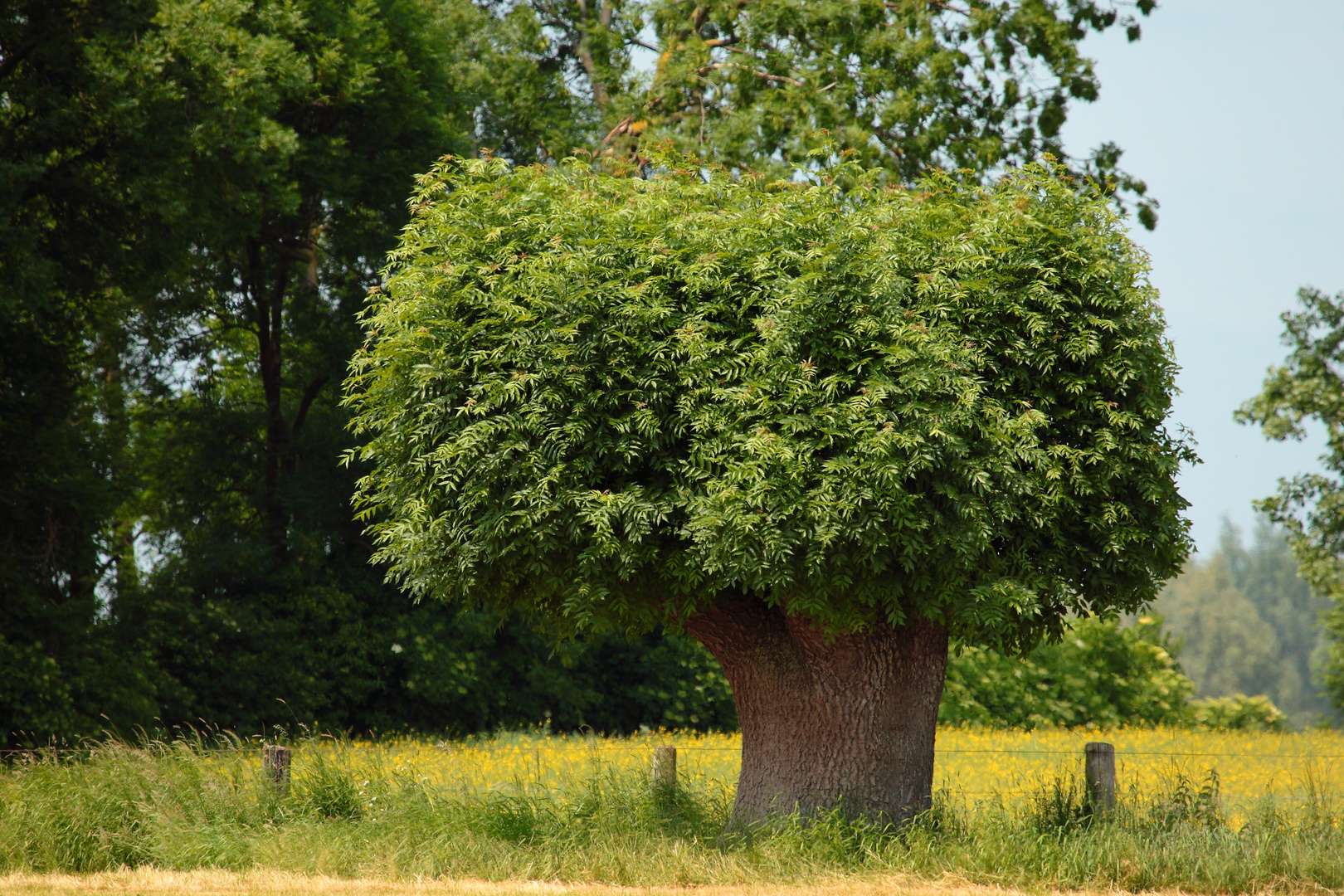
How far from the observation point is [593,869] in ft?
27.0

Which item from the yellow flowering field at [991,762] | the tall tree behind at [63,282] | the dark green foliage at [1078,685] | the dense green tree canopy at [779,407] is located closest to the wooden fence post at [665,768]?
the yellow flowering field at [991,762]

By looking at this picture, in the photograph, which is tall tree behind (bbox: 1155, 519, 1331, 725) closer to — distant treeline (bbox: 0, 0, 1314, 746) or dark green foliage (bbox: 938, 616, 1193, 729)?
dark green foliage (bbox: 938, 616, 1193, 729)

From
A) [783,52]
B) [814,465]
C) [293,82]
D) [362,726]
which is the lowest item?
[362,726]

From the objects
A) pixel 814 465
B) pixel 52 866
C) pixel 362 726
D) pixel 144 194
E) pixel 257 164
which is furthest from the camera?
pixel 362 726

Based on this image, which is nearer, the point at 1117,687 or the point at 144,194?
the point at 144,194

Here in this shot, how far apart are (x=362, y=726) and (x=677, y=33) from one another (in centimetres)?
1377

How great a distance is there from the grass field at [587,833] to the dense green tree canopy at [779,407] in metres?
1.62

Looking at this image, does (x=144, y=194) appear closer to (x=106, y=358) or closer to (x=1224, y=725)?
(x=106, y=358)

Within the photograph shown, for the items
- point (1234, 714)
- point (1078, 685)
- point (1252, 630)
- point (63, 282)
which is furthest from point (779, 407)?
point (1252, 630)

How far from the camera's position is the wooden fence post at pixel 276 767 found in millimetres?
9828

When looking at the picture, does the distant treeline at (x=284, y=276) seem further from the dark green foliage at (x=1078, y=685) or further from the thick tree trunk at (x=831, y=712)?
the thick tree trunk at (x=831, y=712)

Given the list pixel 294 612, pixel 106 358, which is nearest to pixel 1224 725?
pixel 294 612

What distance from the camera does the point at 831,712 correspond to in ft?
28.5

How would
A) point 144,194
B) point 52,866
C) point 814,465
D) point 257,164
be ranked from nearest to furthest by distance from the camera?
point 814,465
point 52,866
point 144,194
point 257,164
